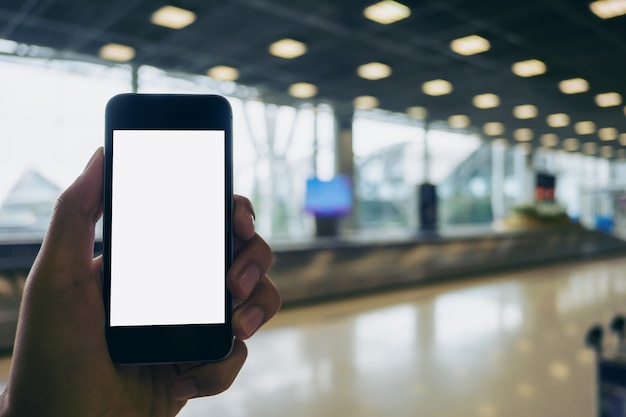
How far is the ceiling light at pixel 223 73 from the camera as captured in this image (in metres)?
10.5

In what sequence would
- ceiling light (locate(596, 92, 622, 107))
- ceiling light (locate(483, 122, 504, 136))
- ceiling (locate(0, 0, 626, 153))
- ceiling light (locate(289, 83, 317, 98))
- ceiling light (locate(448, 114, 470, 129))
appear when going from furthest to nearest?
ceiling light (locate(483, 122, 504, 136)), ceiling light (locate(448, 114, 470, 129)), ceiling light (locate(596, 92, 622, 107)), ceiling light (locate(289, 83, 317, 98)), ceiling (locate(0, 0, 626, 153))

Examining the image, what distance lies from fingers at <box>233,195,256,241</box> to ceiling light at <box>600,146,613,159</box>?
96.0 ft

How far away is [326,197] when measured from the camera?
29.0 feet

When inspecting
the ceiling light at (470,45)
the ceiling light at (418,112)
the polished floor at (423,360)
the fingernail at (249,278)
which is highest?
the ceiling light at (418,112)

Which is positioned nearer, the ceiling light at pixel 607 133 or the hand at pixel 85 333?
the hand at pixel 85 333

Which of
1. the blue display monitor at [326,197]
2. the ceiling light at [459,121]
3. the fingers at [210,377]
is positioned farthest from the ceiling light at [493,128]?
the fingers at [210,377]

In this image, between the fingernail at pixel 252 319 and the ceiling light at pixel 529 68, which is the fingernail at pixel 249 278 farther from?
the ceiling light at pixel 529 68

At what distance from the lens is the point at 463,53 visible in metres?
9.34

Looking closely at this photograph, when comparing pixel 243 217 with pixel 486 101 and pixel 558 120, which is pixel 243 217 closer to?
pixel 486 101

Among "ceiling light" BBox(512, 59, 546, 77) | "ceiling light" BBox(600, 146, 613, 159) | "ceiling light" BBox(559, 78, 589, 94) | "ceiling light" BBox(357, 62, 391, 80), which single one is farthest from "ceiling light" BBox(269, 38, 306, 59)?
"ceiling light" BBox(600, 146, 613, 159)

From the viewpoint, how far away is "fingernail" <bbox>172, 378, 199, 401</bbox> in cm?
99

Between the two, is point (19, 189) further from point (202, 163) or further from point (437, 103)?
point (437, 103)

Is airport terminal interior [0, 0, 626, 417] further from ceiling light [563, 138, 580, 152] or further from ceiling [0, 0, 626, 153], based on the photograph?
ceiling light [563, 138, 580, 152]

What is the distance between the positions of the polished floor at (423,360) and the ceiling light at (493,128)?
1085 cm
